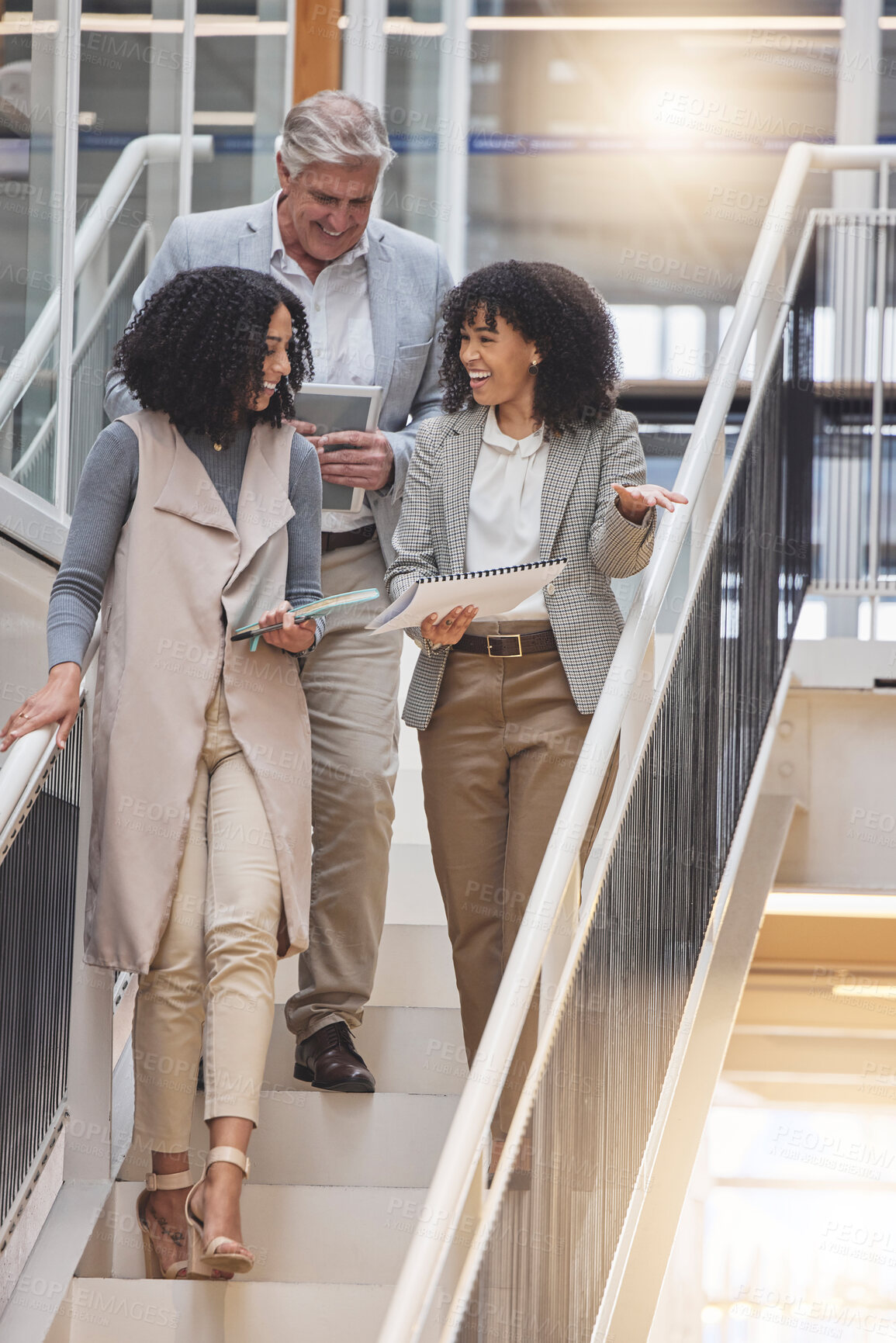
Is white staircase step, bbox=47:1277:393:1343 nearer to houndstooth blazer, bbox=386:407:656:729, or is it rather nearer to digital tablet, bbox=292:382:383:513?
houndstooth blazer, bbox=386:407:656:729

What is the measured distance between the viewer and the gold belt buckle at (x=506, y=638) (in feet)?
9.04

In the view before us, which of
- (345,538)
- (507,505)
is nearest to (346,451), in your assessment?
(345,538)

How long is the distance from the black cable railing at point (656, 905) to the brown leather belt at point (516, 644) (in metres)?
0.24

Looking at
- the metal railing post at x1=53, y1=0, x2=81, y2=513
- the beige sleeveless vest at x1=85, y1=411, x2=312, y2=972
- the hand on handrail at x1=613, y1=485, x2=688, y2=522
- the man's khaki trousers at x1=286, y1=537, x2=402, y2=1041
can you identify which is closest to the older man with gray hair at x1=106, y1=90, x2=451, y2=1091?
the man's khaki trousers at x1=286, y1=537, x2=402, y2=1041

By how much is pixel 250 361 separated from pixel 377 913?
1.07 metres

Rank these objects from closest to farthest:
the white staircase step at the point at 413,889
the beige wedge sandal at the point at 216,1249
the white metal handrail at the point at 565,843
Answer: the white metal handrail at the point at 565,843
the beige wedge sandal at the point at 216,1249
the white staircase step at the point at 413,889

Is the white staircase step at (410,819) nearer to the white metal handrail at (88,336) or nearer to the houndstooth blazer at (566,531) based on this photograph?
the white metal handrail at (88,336)

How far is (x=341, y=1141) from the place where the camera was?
2.86 metres

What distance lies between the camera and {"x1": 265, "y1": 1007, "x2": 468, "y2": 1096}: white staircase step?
3.10 m

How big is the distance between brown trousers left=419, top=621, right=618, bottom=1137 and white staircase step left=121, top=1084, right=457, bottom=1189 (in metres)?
0.21

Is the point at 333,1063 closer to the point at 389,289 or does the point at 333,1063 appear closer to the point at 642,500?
the point at 642,500

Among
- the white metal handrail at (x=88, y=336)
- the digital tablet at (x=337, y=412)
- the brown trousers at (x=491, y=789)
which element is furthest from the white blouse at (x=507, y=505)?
the white metal handrail at (x=88, y=336)

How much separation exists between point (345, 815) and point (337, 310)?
3.29 ft

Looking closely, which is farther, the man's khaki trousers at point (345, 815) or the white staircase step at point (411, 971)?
the white staircase step at point (411, 971)
